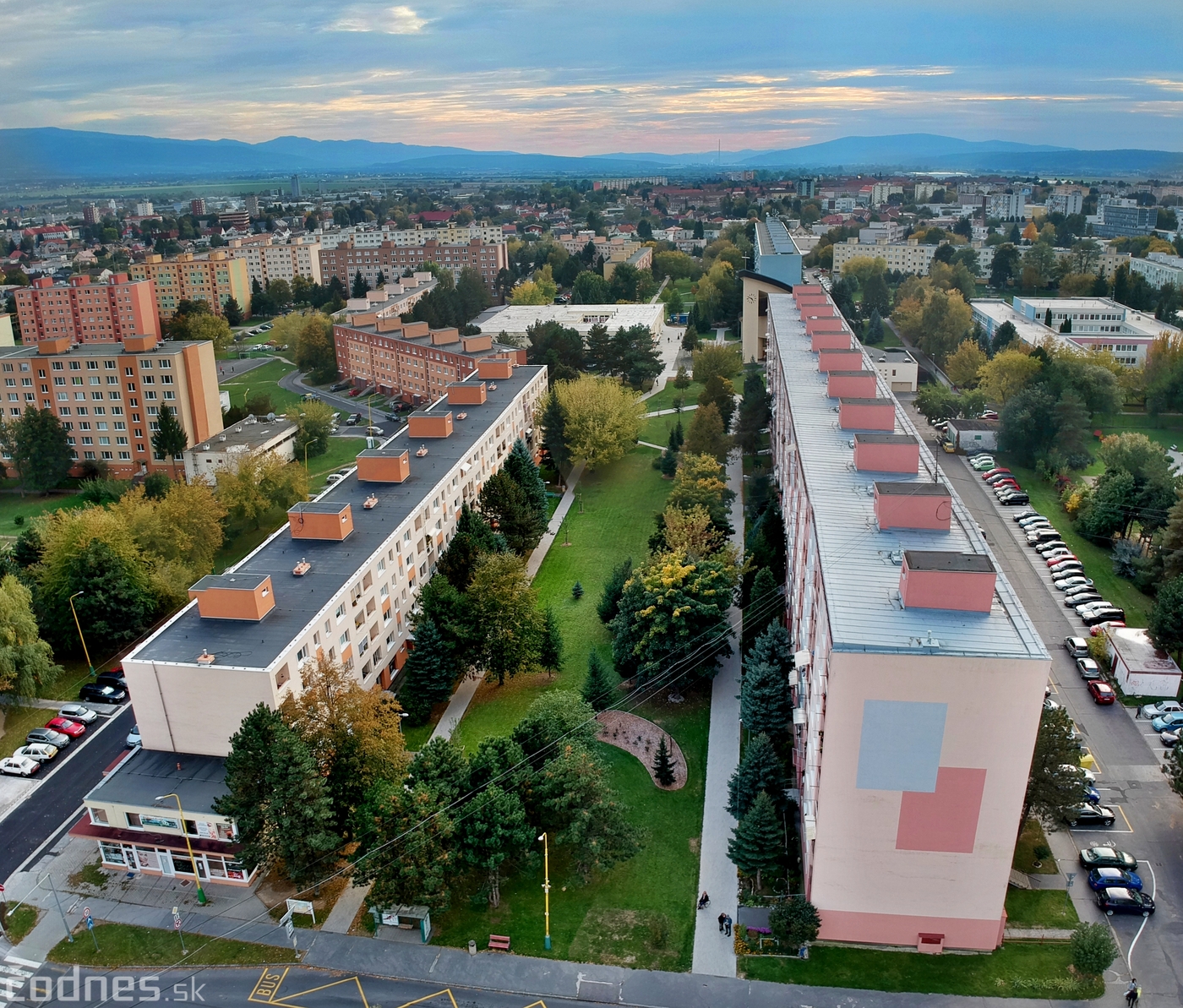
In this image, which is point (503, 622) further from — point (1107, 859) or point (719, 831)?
point (1107, 859)

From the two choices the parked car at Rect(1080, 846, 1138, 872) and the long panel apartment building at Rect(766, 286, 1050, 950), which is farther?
the parked car at Rect(1080, 846, 1138, 872)

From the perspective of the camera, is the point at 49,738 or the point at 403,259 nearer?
the point at 49,738

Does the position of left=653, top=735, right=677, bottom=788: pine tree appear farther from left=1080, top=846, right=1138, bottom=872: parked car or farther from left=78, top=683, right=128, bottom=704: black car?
left=78, top=683, right=128, bottom=704: black car

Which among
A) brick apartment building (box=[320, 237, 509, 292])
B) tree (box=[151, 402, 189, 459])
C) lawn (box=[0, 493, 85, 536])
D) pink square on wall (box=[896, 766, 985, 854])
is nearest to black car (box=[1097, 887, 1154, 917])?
pink square on wall (box=[896, 766, 985, 854])

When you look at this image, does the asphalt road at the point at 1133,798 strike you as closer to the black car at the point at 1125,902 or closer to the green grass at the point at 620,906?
the black car at the point at 1125,902

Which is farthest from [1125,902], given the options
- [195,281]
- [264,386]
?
[195,281]

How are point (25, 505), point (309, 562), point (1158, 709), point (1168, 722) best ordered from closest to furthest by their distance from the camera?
point (1168, 722) < point (1158, 709) < point (309, 562) < point (25, 505)

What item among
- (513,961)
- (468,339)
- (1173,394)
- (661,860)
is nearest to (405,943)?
(513,961)
